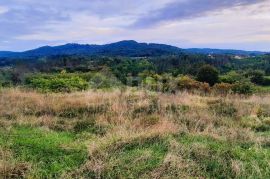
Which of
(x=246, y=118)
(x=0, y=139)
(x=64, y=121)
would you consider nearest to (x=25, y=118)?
(x=64, y=121)

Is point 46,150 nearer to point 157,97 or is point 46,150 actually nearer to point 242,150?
point 242,150

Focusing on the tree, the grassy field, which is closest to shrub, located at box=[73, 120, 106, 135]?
the grassy field

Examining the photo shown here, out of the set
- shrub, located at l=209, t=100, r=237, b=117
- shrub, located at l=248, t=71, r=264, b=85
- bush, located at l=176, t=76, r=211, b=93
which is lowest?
shrub, located at l=248, t=71, r=264, b=85

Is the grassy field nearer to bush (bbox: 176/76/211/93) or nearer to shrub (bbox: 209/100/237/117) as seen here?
shrub (bbox: 209/100/237/117)

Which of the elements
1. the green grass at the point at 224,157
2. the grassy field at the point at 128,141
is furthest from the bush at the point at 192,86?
the green grass at the point at 224,157

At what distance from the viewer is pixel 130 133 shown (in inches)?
267

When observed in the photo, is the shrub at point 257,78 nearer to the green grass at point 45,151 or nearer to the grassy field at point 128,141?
the grassy field at point 128,141

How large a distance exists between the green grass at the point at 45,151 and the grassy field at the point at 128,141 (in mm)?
15

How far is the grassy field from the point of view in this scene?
213 inches

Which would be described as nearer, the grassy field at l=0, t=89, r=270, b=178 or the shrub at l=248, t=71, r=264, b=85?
the grassy field at l=0, t=89, r=270, b=178

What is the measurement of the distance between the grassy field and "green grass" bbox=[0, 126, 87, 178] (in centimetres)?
1

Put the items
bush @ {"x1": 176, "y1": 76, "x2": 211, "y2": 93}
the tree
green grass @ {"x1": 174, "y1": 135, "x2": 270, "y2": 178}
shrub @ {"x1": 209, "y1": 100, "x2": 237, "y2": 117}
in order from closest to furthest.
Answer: green grass @ {"x1": 174, "y1": 135, "x2": 270, "y2": 178} < shrub @ {"x1": 209, "y1": 100, "x2": 237, "y2": 117} < bush @ {"x1": 176, "y1": 76, "x2": 211, "y2": 93} < the tree

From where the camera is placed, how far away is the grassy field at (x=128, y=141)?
542 centimetres

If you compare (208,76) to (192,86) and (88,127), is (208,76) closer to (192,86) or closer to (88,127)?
(192,86)
